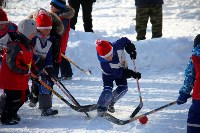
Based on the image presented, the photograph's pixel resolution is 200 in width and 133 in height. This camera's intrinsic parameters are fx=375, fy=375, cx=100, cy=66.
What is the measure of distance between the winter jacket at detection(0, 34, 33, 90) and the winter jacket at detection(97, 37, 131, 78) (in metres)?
1.05

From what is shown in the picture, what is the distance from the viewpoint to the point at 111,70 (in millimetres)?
5215

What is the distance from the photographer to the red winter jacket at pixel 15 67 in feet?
15.2

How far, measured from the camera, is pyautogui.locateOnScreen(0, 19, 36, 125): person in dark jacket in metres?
4.63

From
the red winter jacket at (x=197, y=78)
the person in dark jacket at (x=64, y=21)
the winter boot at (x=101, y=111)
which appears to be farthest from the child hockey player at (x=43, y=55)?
the red winter jacket at (x=197, y=78)

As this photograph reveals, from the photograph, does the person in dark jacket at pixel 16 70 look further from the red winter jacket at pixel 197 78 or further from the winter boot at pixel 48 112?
the red winter jacket at pixel 197 78

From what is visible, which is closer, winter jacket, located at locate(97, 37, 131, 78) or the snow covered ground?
the snow covered ground

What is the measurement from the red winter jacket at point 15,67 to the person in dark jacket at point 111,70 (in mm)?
994

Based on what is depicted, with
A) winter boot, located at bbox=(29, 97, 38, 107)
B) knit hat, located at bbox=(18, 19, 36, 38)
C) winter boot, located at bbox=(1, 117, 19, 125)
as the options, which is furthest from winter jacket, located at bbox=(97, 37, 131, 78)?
winter boot, located at bbox=(1, 117, 19, 125)

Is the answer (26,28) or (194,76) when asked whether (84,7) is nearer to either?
(26,28)

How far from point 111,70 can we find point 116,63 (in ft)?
0.40

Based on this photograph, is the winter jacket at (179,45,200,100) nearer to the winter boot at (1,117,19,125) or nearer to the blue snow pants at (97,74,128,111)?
the blue snow pants at (97,74,128,111)

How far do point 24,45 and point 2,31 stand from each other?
1.02 meters

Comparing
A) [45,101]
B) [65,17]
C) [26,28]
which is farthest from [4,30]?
[65,17]

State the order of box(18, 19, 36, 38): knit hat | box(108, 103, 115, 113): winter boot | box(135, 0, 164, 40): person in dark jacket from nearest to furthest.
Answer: box(18, 19, 36, 38): knit hat < box(108, 103, 115, 113): winter boot < box(135, 0, 164, 40): person in dark jacket
